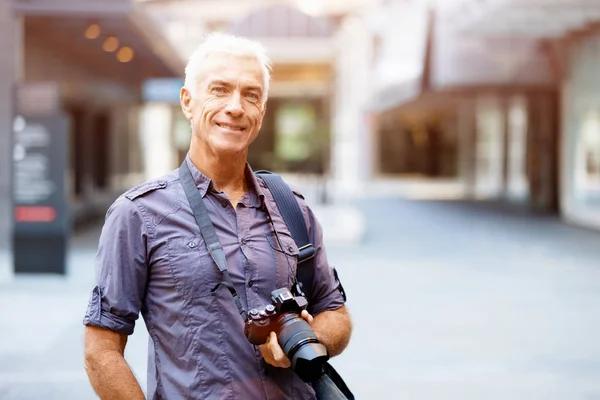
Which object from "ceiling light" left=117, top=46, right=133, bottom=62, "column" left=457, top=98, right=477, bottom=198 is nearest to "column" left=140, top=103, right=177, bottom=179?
"column" left=457, top=98, right=477, bottom=198

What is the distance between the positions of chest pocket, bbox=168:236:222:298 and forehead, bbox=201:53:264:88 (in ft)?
1.32

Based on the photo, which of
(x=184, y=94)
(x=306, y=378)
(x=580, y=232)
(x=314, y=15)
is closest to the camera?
(x=306, y=378)

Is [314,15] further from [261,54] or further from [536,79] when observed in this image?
[261,54]

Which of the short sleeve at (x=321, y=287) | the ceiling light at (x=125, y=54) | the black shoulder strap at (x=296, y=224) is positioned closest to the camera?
the black shoulder strap at (x=296, y=224)

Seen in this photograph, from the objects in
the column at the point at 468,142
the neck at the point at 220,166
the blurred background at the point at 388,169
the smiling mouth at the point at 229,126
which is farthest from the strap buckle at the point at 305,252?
the column at the point at 468,142

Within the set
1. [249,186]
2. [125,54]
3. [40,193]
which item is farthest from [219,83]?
[125,54]

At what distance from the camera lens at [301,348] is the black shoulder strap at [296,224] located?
0.32 m

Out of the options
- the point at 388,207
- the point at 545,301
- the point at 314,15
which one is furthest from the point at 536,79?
the point at 314,15

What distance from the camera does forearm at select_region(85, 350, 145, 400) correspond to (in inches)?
84.4

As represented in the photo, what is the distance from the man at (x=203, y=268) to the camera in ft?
7.06

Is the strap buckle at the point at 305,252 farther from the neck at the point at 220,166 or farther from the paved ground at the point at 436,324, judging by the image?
the paved ground at the point at 436,324

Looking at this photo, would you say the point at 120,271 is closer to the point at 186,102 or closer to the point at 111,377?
the point at 111,377

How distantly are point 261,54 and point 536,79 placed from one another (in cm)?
2248

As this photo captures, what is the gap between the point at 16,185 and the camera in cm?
1138
